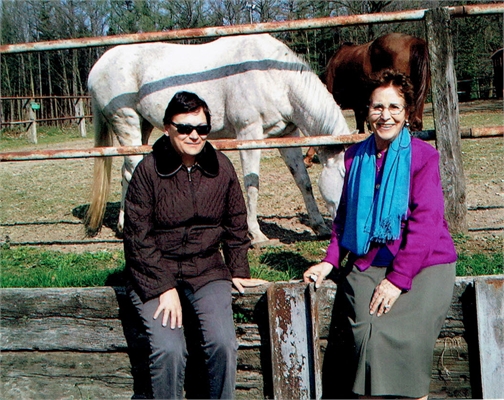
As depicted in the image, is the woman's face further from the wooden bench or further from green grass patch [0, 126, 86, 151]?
green grass patch [0, 126, 86, 151]

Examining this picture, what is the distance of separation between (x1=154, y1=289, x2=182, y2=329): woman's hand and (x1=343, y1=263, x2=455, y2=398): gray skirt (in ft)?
2.43

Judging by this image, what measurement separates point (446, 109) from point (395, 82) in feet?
5.26

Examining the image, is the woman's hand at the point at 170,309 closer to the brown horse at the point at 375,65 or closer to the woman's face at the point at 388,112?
the woman's face at the point at 388,112

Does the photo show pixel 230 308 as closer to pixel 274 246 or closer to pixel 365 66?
pixel 274 246

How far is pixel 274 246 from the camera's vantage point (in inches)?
181

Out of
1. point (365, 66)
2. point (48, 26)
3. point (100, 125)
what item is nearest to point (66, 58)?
point (48, 26)

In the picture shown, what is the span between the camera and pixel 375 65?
11.5m

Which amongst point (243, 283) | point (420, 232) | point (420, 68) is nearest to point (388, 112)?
point (420, 232)

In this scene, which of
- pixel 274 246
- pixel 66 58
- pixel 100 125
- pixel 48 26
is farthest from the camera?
pixel 66 58

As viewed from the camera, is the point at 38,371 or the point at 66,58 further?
the point at 66,58

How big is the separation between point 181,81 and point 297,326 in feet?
11.1

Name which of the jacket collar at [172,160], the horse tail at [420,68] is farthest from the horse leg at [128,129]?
the horse tail at [420,68]

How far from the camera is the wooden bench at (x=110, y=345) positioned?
263 cm

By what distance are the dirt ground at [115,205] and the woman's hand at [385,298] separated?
1.82 meters
